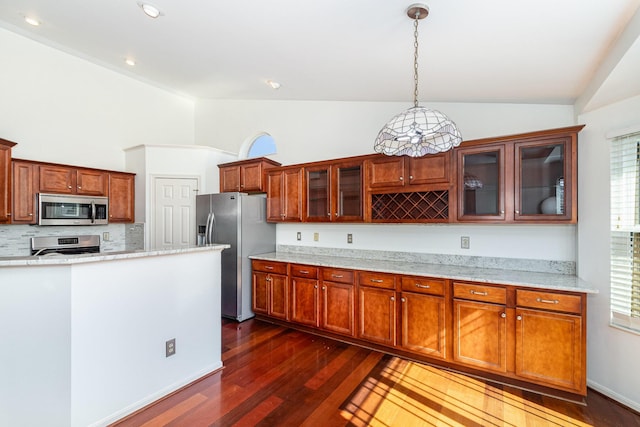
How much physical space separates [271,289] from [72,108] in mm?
3745

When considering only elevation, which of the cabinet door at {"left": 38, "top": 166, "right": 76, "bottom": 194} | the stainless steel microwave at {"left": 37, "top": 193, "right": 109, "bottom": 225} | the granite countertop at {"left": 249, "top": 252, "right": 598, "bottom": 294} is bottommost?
the granite countertop at {"left": 249, "top": 252, "right": 598, "bottom": 294}

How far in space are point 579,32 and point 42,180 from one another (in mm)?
5333

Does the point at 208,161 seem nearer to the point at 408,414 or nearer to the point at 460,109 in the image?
the point at 460,109

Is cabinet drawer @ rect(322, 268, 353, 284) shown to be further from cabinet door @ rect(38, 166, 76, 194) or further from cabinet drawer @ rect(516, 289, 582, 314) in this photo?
cabinet door @ rect(38, 166, 76, 194)

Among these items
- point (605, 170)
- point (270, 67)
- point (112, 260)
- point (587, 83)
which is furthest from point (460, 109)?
point (112, 260)

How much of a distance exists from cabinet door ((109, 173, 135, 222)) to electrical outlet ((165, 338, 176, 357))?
2.90 metres

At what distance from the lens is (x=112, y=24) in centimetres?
305

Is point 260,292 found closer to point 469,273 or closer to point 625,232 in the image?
point 469,273

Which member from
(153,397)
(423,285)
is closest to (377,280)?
(423,285)

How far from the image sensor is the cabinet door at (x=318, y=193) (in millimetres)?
3670

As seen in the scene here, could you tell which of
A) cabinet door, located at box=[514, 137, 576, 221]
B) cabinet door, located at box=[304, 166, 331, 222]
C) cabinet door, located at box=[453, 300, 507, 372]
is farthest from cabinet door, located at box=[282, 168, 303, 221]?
cabinet door, located at box=[514, 137, 576, 221]

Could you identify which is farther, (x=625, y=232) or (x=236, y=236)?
(x=236, y=236)

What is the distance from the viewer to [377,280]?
9.91ft

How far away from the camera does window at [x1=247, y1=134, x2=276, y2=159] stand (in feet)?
15.6
